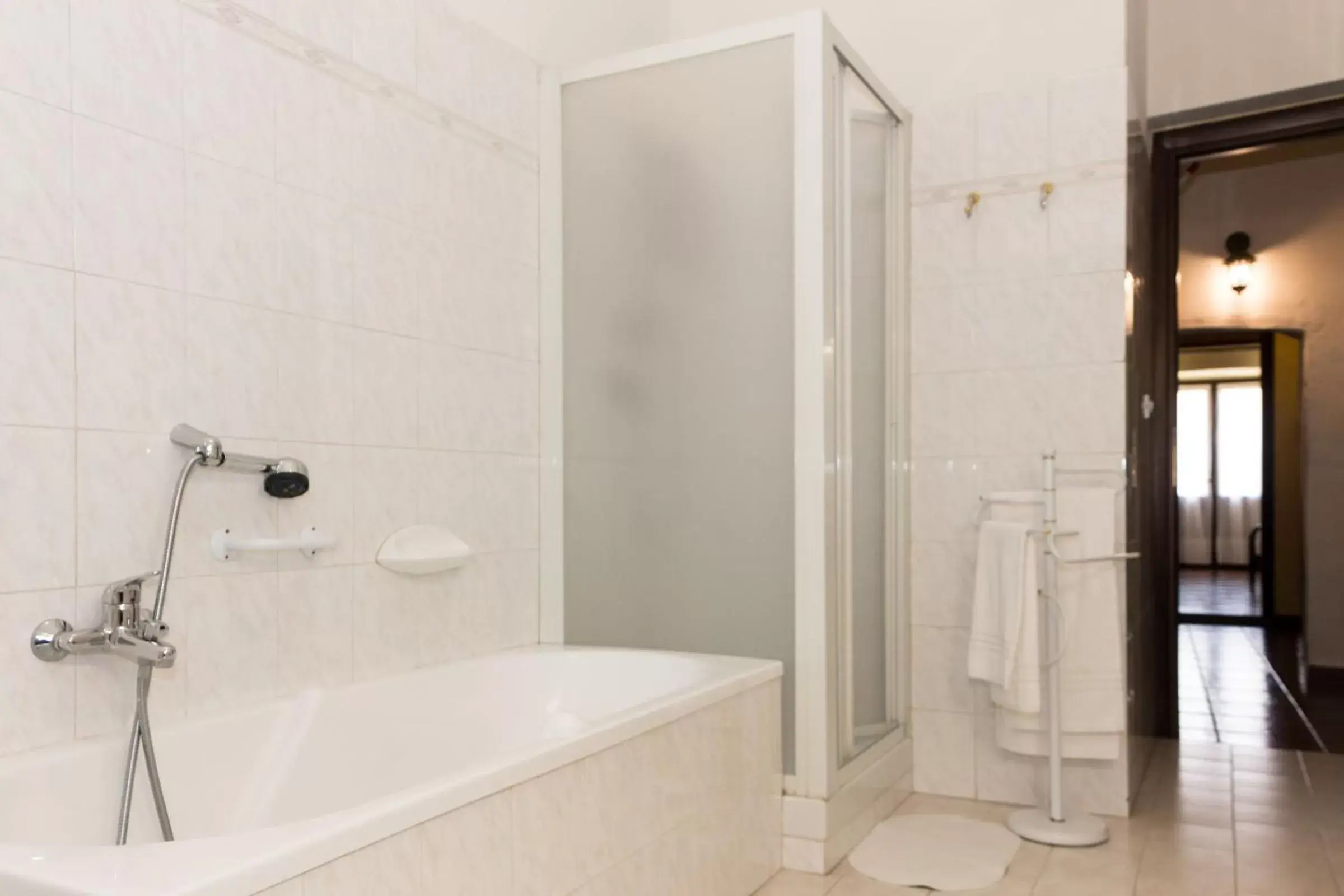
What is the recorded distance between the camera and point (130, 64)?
6.14 ft

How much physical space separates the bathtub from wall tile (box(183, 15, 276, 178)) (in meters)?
1.05

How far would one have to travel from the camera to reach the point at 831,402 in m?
2.77

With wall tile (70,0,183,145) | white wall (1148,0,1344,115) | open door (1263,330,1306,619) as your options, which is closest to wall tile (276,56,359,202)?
wall tile (70,0,183,145)

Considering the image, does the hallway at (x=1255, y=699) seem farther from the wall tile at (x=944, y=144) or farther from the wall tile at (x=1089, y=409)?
the wall tile at (x=944, y=144)

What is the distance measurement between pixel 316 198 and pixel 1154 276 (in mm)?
3144

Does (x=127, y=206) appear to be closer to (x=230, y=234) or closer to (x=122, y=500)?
(x=230, y=234)

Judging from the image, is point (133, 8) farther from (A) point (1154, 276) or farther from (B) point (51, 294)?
(A) point (1154, 276)

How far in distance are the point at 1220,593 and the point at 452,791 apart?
27.7 ft

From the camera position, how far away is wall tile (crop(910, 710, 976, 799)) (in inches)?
130

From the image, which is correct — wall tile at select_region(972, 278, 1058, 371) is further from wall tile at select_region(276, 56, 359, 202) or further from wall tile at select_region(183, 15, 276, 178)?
wall tile at select_region(183, 15, 276, 178)

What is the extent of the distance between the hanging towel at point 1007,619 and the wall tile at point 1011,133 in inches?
42.6

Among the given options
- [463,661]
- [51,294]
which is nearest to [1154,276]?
[463,661]

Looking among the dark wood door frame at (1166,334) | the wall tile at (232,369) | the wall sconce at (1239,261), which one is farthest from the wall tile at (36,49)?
the wall sconce at (1239,261)

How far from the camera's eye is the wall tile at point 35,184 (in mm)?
1667
